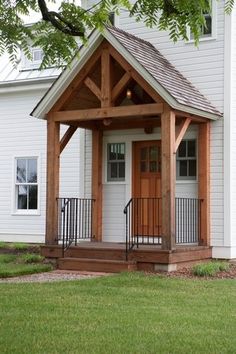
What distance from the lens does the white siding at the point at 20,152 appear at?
18078 mm

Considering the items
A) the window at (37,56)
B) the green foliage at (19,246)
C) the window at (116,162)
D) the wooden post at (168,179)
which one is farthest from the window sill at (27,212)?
the wooden post at (168,179)

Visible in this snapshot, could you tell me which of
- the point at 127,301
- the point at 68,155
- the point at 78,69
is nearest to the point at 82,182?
the point at 68,155

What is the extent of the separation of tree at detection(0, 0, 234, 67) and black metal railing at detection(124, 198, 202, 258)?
6465 millimetres

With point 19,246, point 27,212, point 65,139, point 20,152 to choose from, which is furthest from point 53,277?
point 20,152

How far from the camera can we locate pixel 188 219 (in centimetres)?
1378

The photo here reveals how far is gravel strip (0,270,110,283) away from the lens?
11352 millimetres

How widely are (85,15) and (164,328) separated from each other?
3656mm

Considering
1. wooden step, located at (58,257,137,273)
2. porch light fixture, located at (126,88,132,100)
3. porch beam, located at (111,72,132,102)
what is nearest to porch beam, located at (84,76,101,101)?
porch beam, located at (111,72,132,102)

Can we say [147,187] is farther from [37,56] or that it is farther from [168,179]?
[37,56]

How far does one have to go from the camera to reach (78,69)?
13102 millimetres

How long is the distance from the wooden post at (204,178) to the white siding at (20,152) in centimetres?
491

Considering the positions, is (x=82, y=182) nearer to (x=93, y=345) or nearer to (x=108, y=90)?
(x=108, y=90)

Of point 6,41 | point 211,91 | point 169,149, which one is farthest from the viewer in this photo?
point 211,91

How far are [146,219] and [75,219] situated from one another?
5.38ft
